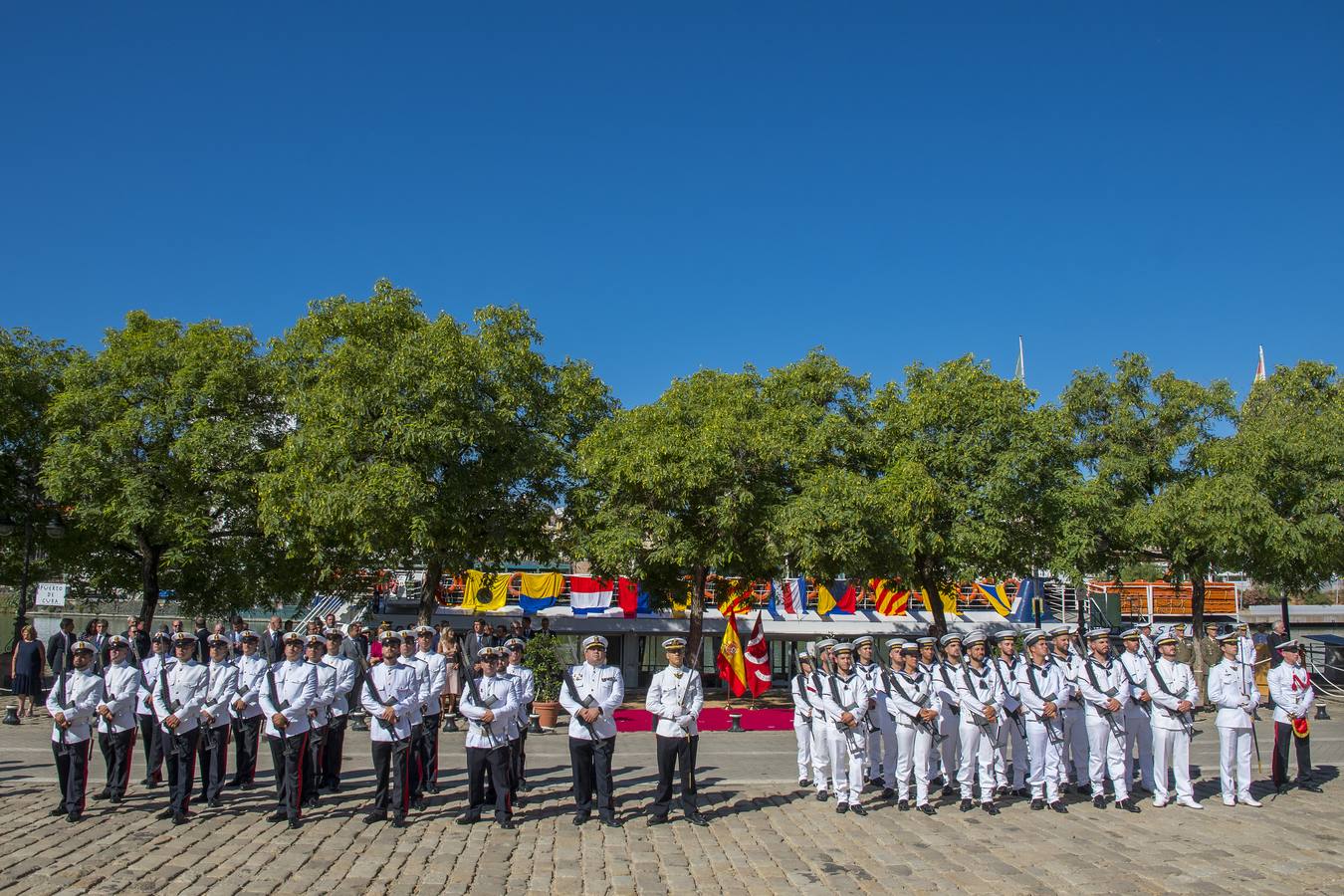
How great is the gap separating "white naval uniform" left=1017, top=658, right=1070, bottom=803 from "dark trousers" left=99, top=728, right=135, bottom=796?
10407 millimetres

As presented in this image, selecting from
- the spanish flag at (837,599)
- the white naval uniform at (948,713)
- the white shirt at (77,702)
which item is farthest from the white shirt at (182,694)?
the spanish flag at (837,599)

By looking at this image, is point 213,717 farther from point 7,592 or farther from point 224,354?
point 7,592

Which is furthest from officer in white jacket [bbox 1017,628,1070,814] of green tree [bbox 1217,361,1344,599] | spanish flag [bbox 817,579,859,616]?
spanish flag [bbox 817,579,859,616]

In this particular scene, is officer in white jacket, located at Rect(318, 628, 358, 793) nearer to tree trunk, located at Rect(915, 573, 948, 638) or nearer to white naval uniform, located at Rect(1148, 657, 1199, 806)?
white naval uniform, located at Rect(1148, 657, 1199, 806)

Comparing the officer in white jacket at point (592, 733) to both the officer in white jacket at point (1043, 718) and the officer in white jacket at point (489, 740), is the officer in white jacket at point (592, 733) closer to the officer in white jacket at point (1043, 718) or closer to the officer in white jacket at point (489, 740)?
the officer in white jacket at point (489, 740)

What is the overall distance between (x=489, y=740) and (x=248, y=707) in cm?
325

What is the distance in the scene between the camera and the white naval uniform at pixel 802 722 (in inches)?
484

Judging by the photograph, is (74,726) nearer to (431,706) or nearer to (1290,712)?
(431,706)

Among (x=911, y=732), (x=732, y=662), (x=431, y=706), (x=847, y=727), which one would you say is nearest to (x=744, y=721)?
(x=732, y=662)

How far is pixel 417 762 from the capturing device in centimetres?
1119

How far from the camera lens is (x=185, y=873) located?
27.7 feet

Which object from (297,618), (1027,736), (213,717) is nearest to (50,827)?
(213,717)

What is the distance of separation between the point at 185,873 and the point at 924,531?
17.7m

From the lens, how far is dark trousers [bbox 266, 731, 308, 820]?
33.7ft
